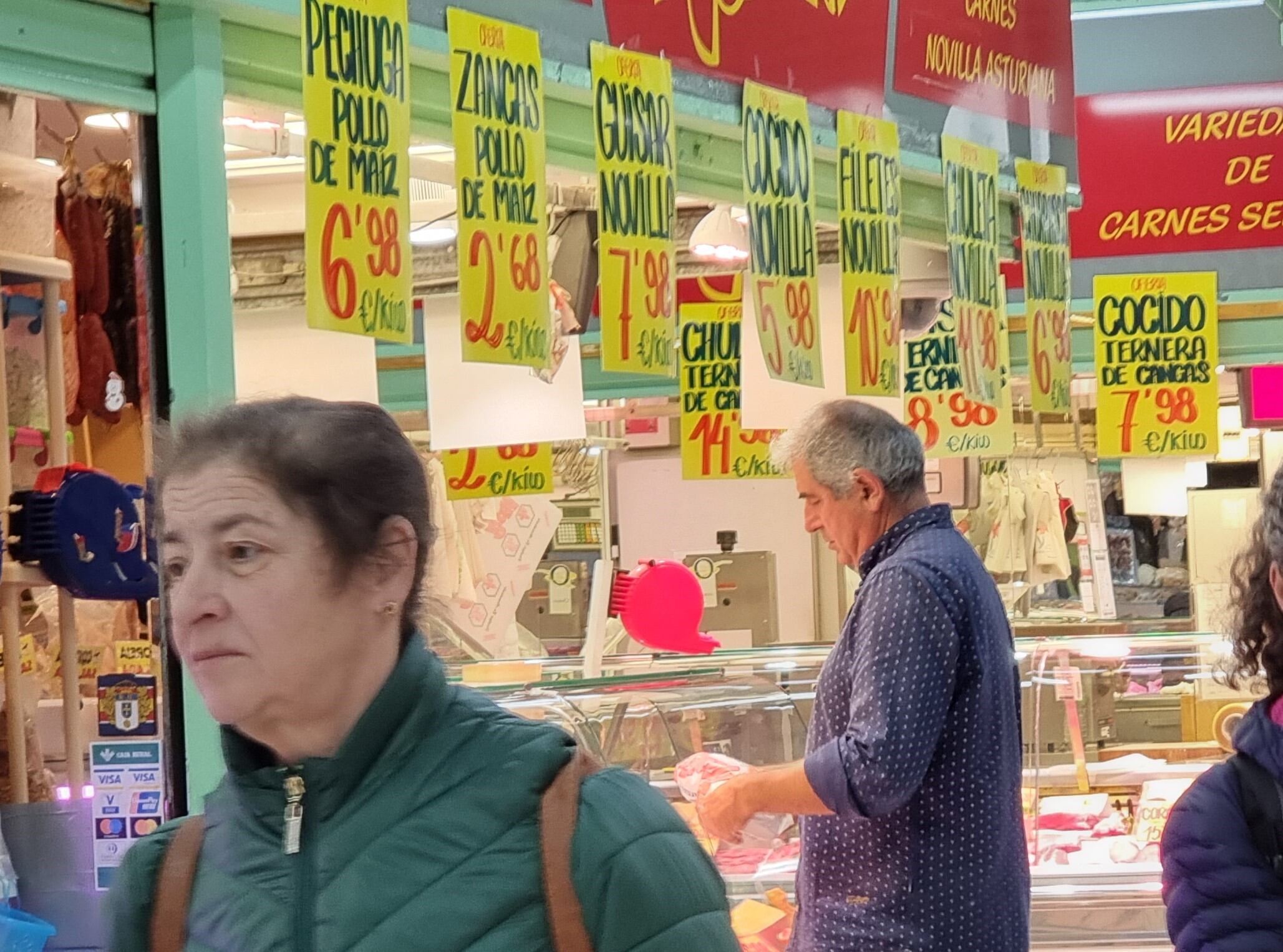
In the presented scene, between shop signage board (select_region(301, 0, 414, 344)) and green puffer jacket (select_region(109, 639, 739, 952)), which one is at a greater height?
shop signage board (select_region(301, 0, 414, 344))

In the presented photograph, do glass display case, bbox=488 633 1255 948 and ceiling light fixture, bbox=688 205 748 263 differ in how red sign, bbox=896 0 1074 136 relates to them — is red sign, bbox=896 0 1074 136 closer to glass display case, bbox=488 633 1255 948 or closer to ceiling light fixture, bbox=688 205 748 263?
ceiling light fixture, bbox=688 205 748 263

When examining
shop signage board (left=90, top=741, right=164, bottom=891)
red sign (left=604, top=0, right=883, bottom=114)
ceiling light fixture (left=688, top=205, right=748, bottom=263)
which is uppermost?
red sign (left=604, top=0, right=883, bottom=114)

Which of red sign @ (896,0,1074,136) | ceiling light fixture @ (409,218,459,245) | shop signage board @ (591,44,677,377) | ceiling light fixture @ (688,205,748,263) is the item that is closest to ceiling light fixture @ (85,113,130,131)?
shop signage board @ (591,44,677,377)

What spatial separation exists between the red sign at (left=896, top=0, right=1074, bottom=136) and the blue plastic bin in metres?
3.47

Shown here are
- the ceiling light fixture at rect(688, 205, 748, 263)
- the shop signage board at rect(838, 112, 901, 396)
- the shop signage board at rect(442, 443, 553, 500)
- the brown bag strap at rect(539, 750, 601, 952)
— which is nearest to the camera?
the brown bag strap at rect(539, 750, 601, 952)

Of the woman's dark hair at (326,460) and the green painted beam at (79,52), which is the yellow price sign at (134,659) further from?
the woman's dark hair at (326,460)

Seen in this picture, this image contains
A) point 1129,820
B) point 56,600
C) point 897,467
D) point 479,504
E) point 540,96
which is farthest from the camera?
point 479,504

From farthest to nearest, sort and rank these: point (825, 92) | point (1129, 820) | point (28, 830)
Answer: point (1129, 820)
point (825, 92)
point (28, 830)

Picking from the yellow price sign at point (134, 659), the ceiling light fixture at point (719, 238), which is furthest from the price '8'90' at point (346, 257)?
the ceiling light fixture at point (719, 238)

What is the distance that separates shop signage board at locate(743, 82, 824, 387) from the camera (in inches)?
171

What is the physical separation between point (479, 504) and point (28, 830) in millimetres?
3726

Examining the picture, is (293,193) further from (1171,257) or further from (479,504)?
(1171,257)

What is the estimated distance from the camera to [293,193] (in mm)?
6914

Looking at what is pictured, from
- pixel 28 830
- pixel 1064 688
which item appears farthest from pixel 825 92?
pixel 28 830
